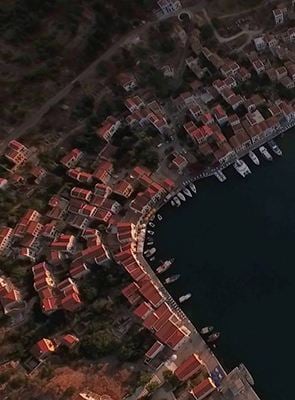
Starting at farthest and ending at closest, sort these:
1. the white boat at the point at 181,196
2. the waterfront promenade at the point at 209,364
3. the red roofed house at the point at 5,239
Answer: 1. the white boat at the point at 181,196
2. the red roofed house at the point at 5,239
3. the waterfront promenade at the point at 209,364

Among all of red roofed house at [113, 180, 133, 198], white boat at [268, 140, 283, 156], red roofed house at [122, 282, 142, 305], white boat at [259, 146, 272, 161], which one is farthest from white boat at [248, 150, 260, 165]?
red roofed house at [122, 282, 142, 305]

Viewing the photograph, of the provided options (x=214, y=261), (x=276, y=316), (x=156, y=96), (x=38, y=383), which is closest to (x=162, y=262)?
(x=214, y=261)

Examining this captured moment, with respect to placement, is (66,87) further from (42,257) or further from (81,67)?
(42,257)

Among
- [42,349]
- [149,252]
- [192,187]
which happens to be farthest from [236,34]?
[42,349]

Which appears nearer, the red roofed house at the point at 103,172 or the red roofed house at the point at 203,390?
the red roofed house at the point at 203,390

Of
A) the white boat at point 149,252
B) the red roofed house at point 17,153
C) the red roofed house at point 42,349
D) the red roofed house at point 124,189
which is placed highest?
the red roofed house at point 17,153

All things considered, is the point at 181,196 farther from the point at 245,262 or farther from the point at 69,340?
the point at 69,340

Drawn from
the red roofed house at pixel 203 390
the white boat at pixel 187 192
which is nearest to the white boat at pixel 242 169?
the white boat at pixel 187 192

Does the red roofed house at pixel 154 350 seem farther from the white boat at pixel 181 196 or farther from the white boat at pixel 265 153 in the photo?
the white boat at pixel 265 153
